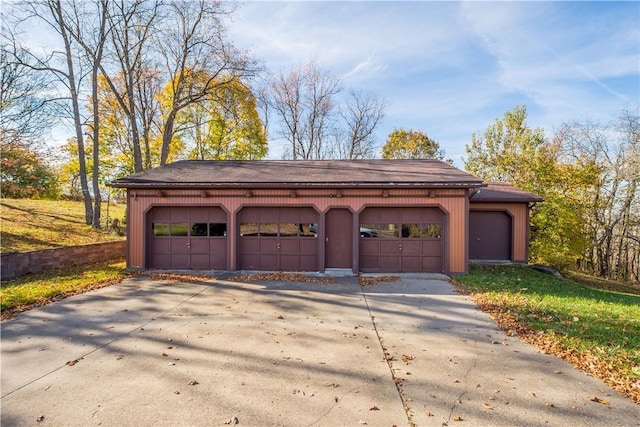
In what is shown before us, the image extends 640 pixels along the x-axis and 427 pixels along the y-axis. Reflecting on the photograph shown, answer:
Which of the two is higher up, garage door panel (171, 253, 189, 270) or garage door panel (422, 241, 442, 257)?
garage door panel (422, 241, 442, 257)

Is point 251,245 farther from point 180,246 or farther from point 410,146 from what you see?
point 410,146

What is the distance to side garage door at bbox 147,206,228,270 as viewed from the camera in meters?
11.5

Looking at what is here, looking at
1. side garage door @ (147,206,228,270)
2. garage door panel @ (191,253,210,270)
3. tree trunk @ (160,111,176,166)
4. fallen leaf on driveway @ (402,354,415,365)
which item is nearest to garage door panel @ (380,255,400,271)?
side garage door @ (147,206,228,270)

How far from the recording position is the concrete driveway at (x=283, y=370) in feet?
10.5

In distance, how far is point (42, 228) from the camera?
13.5 m

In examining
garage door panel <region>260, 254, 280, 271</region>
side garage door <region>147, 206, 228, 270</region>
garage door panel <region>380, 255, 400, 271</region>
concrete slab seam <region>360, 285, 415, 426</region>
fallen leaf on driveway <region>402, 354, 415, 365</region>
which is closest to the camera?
concrete slab seam <region>360, 285, 415, 426</region>

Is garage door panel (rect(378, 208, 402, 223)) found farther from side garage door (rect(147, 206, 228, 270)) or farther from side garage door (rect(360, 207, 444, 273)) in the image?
side garage door (rect(147, 206, 228, 270))

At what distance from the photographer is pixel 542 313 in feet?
21.4

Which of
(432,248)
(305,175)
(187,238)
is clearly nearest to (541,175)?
(432,248)

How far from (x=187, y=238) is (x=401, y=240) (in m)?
7.54

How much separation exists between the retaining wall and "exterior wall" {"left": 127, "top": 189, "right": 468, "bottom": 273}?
1.62 m

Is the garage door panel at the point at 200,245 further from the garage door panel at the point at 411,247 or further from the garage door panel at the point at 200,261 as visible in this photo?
the garage door panel at the point at 411,247

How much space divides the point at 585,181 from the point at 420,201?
11.4 meters

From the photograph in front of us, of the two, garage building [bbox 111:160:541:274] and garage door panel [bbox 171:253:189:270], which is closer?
garage building [bbox 111:160:541:274]
